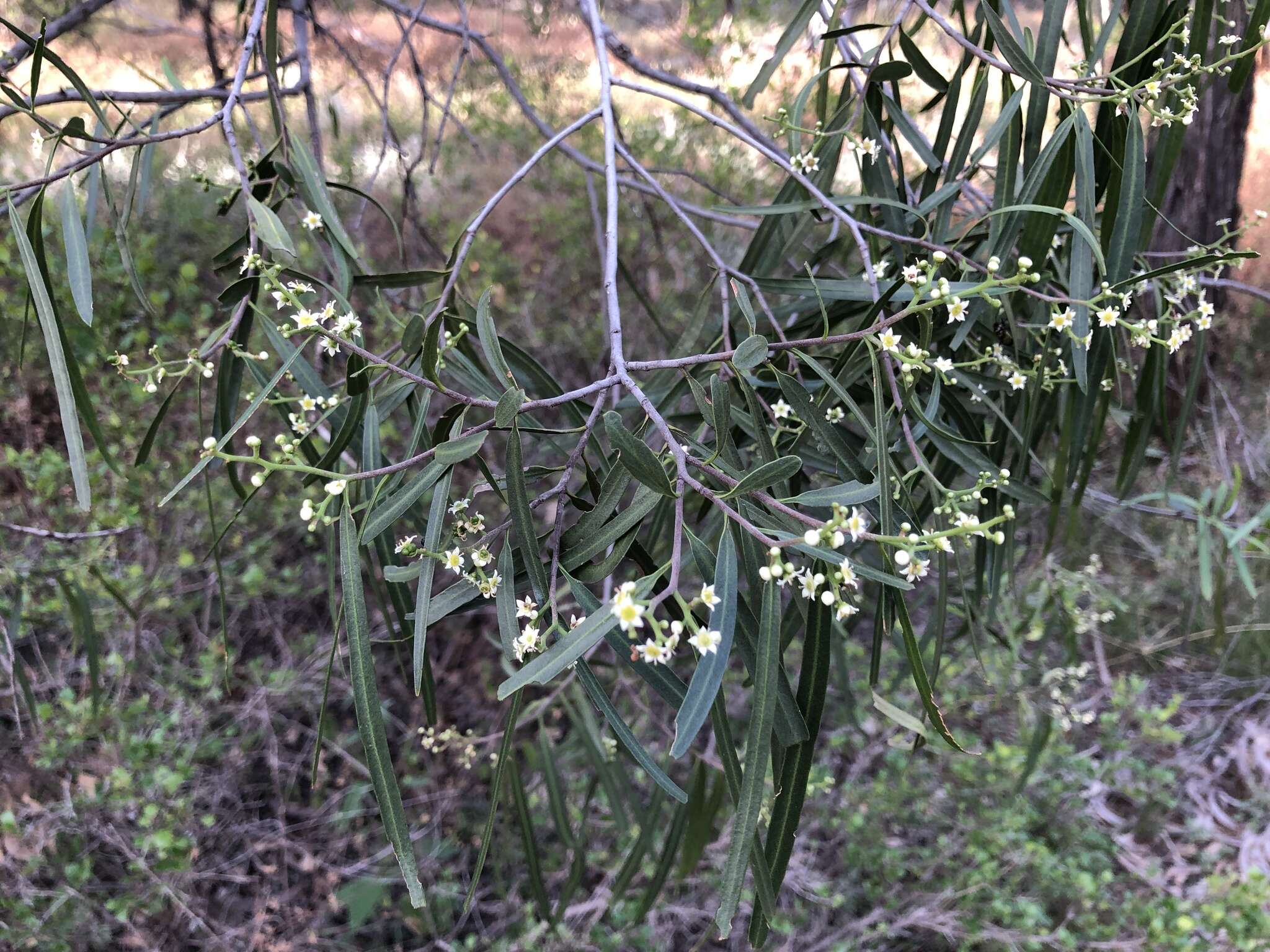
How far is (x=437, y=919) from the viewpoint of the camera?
1.64 meters

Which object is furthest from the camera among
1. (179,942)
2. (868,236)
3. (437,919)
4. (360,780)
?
(360,780)

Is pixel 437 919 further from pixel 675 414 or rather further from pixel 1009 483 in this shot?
pixel 1009 483

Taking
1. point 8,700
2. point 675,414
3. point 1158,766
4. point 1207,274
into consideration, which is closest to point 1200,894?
point 1158,766

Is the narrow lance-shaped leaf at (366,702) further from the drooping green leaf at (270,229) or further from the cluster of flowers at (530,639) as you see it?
the drooping green leaf at (270,229)

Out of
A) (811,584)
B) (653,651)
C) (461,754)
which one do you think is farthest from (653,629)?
(461,754)

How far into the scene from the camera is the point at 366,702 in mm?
499

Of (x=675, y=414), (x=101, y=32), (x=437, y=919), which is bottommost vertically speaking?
(x=437, y=919)

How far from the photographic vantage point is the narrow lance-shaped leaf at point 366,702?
19.0 inches

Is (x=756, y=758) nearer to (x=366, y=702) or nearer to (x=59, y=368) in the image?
(x=366, y=702)

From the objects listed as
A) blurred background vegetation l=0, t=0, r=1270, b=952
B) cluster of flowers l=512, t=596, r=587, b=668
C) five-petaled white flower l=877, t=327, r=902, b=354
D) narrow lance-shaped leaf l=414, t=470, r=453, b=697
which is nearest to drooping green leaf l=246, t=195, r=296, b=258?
narrow lance-shaped leaf l=414, t=470, r=453, b=697

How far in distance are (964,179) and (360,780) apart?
1.77m

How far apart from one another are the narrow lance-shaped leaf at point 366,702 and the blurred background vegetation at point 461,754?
2.09ft

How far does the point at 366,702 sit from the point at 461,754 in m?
1.41

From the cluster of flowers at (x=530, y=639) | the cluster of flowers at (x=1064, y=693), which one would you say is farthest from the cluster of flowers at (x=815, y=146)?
the cluster of flowers at (x=1064, y=693)
